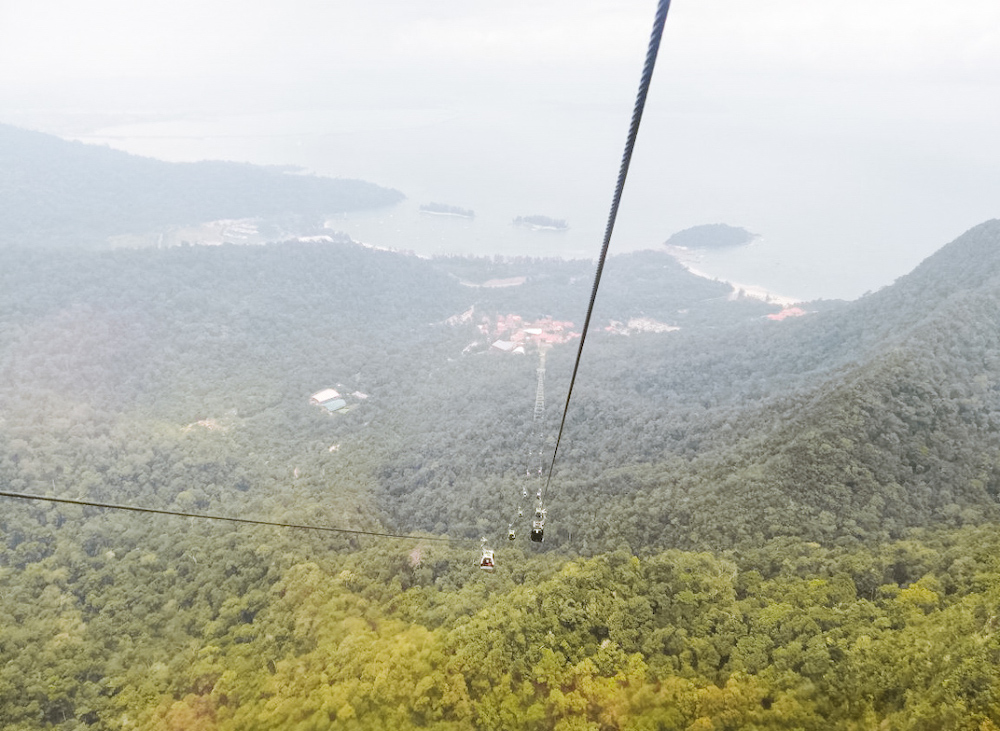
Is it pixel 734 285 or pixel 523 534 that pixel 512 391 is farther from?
pixel 734 285

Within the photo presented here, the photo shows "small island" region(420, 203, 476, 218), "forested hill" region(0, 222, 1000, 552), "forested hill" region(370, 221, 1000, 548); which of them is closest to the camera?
"forested hill" region(370, 221, 1000, 548)

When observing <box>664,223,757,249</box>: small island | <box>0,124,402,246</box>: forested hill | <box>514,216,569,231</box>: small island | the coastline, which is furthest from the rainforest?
<box>514,216,569,231</box>: small island

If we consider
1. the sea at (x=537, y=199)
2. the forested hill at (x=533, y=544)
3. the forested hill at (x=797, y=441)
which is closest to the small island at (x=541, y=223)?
the sea at (x=537, y=199)

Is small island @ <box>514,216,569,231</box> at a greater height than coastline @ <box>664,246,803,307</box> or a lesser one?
greater

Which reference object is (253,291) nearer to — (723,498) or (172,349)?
(172,349)

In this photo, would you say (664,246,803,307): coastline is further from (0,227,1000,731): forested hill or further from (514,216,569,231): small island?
(0,227,1000,731): forested hill

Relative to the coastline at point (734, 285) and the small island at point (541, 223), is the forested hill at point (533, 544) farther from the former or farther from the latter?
the small island at point (541, 223)

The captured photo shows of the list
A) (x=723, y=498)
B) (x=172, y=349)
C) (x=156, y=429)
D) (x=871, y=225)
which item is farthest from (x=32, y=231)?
(x=871, y=225)
